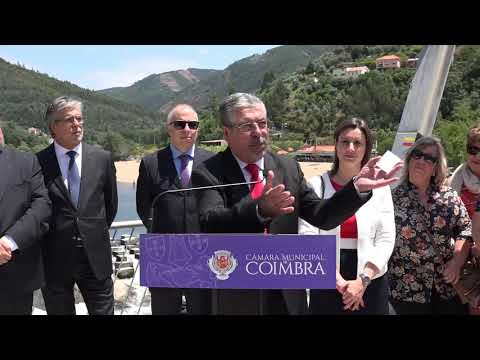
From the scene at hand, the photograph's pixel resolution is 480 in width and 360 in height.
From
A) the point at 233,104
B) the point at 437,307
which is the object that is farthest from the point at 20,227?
the point at 437,307

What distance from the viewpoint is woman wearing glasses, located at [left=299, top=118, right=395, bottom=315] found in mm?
2404

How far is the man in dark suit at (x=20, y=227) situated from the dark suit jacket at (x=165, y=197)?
26.6 inches

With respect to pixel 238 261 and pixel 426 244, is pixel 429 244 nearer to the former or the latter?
pixel 426 244

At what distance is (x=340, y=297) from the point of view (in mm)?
2414

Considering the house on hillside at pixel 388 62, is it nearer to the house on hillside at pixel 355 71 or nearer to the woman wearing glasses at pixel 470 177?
the house on hillside at pixel 355 71

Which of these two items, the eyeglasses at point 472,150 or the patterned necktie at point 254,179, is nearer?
the patterned necktie at point 254,179

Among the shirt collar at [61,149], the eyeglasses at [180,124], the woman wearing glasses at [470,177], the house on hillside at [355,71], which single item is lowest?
the woman wearing glasses at [470,177]

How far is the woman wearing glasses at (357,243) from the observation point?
240 cm

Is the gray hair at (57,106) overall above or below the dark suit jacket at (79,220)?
above

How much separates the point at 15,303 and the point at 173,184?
121 centimetres

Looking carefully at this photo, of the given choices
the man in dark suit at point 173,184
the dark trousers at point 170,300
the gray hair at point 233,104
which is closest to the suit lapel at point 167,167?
the man in dark suit at point 173,184

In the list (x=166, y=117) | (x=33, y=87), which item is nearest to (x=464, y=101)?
(x=166, y=117)

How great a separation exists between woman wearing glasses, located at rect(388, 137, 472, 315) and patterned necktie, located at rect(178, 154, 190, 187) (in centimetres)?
142
